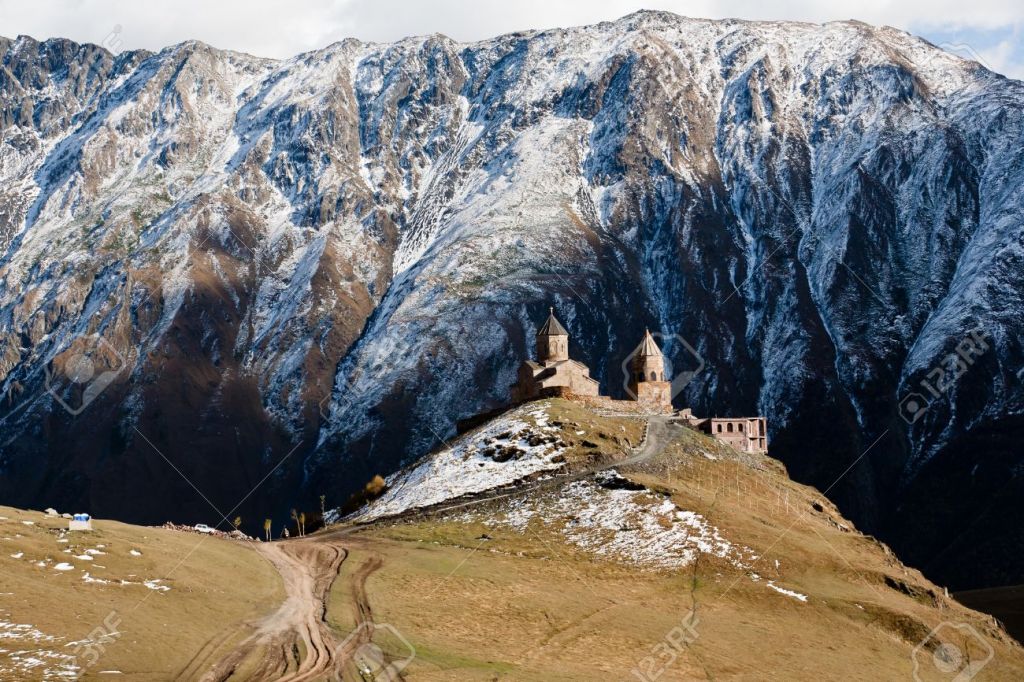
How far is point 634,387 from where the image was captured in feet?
487

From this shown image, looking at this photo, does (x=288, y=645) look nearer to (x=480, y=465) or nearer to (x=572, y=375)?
(x=480, y=465)

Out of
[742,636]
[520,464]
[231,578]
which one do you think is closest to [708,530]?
[742,636]

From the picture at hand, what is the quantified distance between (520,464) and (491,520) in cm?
1464

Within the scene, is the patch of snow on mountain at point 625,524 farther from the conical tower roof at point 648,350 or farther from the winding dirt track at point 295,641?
the conical tower roof at point 648,350

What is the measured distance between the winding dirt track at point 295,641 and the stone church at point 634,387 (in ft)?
190

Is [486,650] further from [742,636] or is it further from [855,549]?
[855,549]

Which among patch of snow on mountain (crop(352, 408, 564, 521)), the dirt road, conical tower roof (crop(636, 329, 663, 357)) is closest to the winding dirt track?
the dirt road

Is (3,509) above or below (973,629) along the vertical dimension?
above

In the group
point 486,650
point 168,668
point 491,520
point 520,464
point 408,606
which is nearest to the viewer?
point 168,668

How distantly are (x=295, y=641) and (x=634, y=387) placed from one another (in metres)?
89.7

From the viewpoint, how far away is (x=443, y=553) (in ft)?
279

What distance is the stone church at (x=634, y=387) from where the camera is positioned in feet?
443

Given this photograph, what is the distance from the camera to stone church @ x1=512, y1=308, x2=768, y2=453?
443 ft

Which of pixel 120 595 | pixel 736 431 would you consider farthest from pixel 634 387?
pixel 120 595
